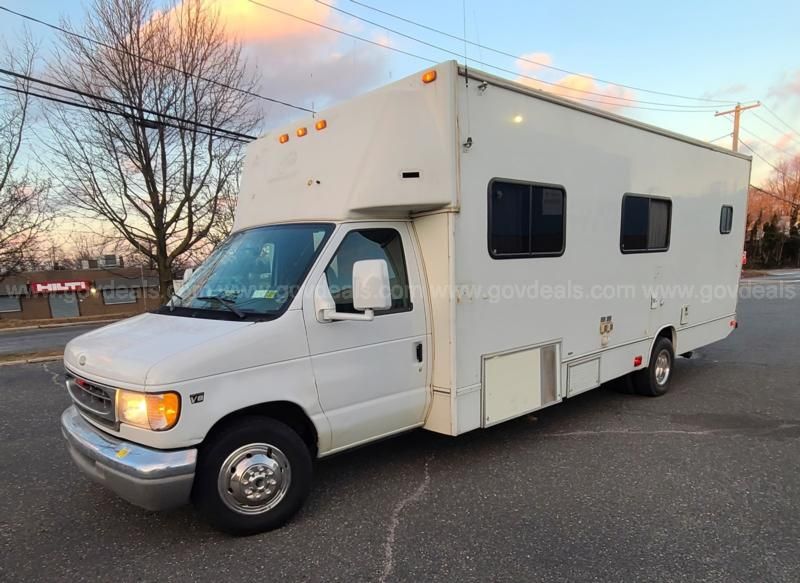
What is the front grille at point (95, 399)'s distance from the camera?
3.04 metres

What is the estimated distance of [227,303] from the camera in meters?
3.52

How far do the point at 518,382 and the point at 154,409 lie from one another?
9.64 feet

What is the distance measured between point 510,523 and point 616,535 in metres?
0.68

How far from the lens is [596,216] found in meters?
5.07

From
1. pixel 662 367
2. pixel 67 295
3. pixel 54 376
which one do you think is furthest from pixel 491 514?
pixel 67 295

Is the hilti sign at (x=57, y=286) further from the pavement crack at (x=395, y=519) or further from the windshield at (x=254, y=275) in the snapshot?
the pavement crack at (x=395, y=519)

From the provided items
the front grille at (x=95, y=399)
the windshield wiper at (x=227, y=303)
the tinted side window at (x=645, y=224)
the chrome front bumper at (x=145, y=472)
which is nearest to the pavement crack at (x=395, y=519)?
the chrome front bumper at (x=145, y=472)

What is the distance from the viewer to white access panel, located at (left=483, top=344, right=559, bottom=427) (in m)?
4.20

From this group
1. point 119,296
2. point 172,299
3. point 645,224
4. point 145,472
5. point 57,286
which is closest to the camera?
point 145,472

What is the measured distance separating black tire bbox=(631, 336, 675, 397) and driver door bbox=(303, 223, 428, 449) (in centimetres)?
357

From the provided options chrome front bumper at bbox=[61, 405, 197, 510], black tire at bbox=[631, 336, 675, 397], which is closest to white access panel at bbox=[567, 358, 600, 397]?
black tire at bbox=[631, 336, 675, 397]

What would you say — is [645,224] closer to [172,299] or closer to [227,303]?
[227,303]

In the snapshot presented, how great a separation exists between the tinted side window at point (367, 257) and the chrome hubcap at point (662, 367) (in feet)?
13.3

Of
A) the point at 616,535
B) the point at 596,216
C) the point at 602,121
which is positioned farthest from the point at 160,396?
the point at 602,121
